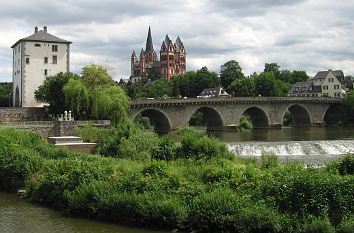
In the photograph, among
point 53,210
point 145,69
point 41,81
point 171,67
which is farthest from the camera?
point 145,69

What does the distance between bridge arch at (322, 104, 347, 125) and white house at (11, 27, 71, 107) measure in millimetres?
55110

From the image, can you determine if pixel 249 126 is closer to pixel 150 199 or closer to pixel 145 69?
pixel 150 199

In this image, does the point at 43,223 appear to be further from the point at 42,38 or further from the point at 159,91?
the point at 159,91

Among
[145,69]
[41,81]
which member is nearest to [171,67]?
[145,69]

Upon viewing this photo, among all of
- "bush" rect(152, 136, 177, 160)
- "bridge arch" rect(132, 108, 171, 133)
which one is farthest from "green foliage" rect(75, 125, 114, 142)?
"bridge arch" rect(132, 108, 171, 133)

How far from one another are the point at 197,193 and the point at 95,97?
3783 cm

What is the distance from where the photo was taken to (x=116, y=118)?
187 ft

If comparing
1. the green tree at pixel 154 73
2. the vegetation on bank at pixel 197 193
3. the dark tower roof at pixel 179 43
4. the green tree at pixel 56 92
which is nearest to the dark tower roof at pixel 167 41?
the dark tower roof at pixel 179 43

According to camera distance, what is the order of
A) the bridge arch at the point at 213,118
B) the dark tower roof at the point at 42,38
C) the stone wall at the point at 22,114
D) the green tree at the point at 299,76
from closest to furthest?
the stone wall at the point at 22,114, the dark tower roof at the point at 42,38, the bridge arch at the point at 213,118, the green tree at the point at 299,76

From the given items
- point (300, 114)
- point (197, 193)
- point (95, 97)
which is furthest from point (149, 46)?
point (197, 193)

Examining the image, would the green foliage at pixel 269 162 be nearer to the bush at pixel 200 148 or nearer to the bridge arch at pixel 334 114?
the bush at pixel 200 148

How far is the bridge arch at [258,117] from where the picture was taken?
8881cm

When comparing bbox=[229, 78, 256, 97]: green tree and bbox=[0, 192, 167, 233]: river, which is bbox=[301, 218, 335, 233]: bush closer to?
bbox=[0, 192, 167, 233]: river

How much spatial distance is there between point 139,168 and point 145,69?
171 m
